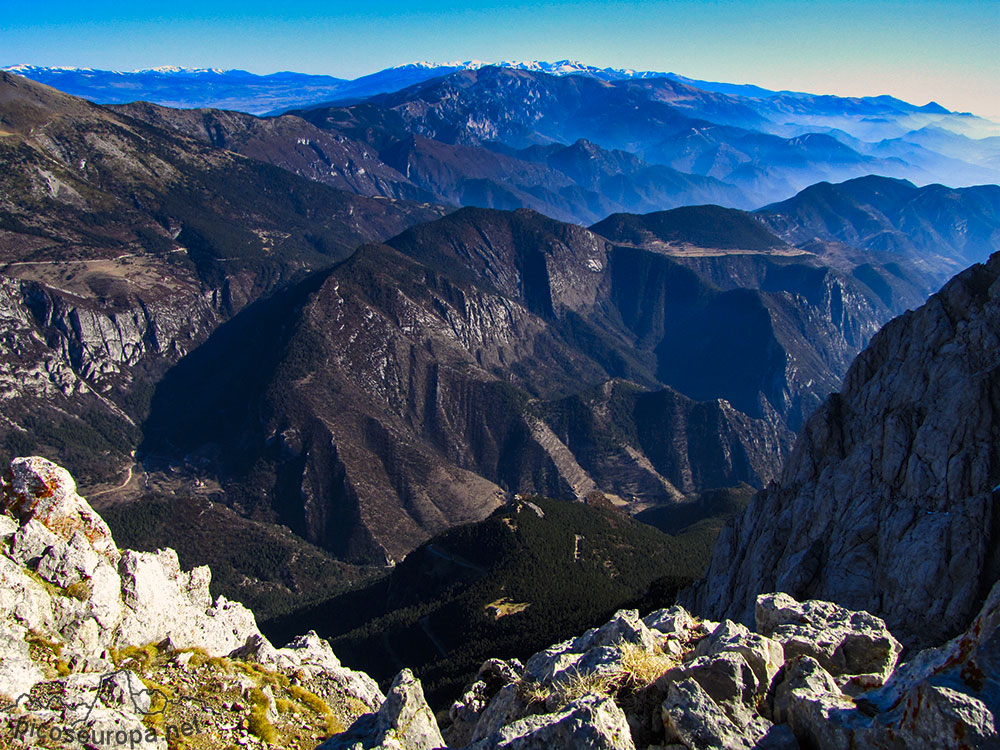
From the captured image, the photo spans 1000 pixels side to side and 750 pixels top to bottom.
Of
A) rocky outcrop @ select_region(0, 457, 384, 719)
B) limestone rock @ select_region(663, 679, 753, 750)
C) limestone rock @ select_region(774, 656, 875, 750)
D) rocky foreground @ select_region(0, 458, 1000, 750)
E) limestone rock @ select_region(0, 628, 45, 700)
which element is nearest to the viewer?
limestone rock @ select_region(774, 656, 875, 750)

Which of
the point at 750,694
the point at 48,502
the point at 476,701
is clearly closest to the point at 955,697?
the point at 750,694

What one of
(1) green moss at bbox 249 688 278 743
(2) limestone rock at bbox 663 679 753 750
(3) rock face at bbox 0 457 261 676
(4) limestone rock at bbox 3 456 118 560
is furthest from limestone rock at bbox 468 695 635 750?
(4) limestone rock at bbox 3 456 118 560

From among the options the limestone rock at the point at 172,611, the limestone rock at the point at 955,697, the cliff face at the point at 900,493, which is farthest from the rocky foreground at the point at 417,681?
the cliff face at the point at 900,493

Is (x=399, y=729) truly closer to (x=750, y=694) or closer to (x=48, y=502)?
(x=750, y=694)

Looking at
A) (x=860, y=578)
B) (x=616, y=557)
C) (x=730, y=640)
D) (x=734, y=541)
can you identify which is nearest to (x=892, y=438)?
(x=860, y=578)

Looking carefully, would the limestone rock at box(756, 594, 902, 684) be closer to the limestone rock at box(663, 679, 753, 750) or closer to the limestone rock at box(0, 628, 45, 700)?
the limestone rock at box(663, 679, 753, 750)

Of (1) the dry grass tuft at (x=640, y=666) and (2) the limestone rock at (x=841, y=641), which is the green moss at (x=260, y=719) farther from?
(2) the limestone rock at (x=841, y=641)
